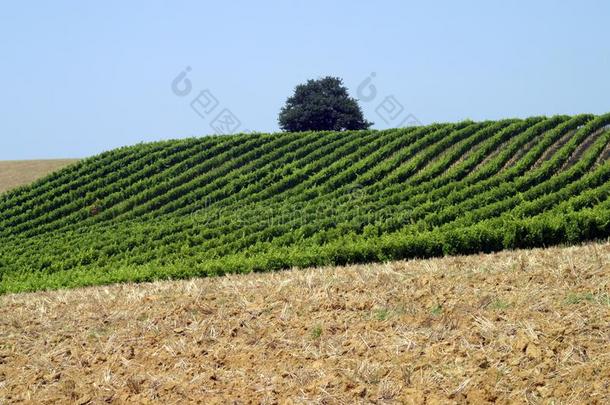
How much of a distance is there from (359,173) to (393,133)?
4.70m

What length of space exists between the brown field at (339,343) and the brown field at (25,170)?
27.1 m

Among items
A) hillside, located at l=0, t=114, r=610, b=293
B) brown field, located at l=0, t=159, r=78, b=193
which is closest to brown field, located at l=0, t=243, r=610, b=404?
hillside, located at l=0, t=114, r=610, b=293

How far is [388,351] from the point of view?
23.1ft

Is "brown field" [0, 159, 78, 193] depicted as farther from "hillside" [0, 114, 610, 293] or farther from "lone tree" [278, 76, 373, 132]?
"lone tree" [278, 76, 373, 132]

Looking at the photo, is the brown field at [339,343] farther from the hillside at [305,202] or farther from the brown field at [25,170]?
the brown field at [25,170]

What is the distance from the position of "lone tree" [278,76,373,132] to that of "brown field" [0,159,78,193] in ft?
51.8

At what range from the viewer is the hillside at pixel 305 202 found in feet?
57.3

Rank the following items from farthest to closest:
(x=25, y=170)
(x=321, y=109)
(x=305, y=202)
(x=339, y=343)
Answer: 1. (x=321, y=109)
2. (x=25, y=170)
3. (x=305, y=202)
4. (x=339, y=343)

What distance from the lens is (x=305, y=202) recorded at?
25.9m

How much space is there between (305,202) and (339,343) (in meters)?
18.6

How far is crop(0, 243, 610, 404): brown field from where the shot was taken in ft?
21.2

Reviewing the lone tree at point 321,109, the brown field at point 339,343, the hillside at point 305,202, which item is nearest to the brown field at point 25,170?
the hillside at point 305,202

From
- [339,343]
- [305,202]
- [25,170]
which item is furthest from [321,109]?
[339,343]

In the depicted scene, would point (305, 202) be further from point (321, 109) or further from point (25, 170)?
point (321, 109)
